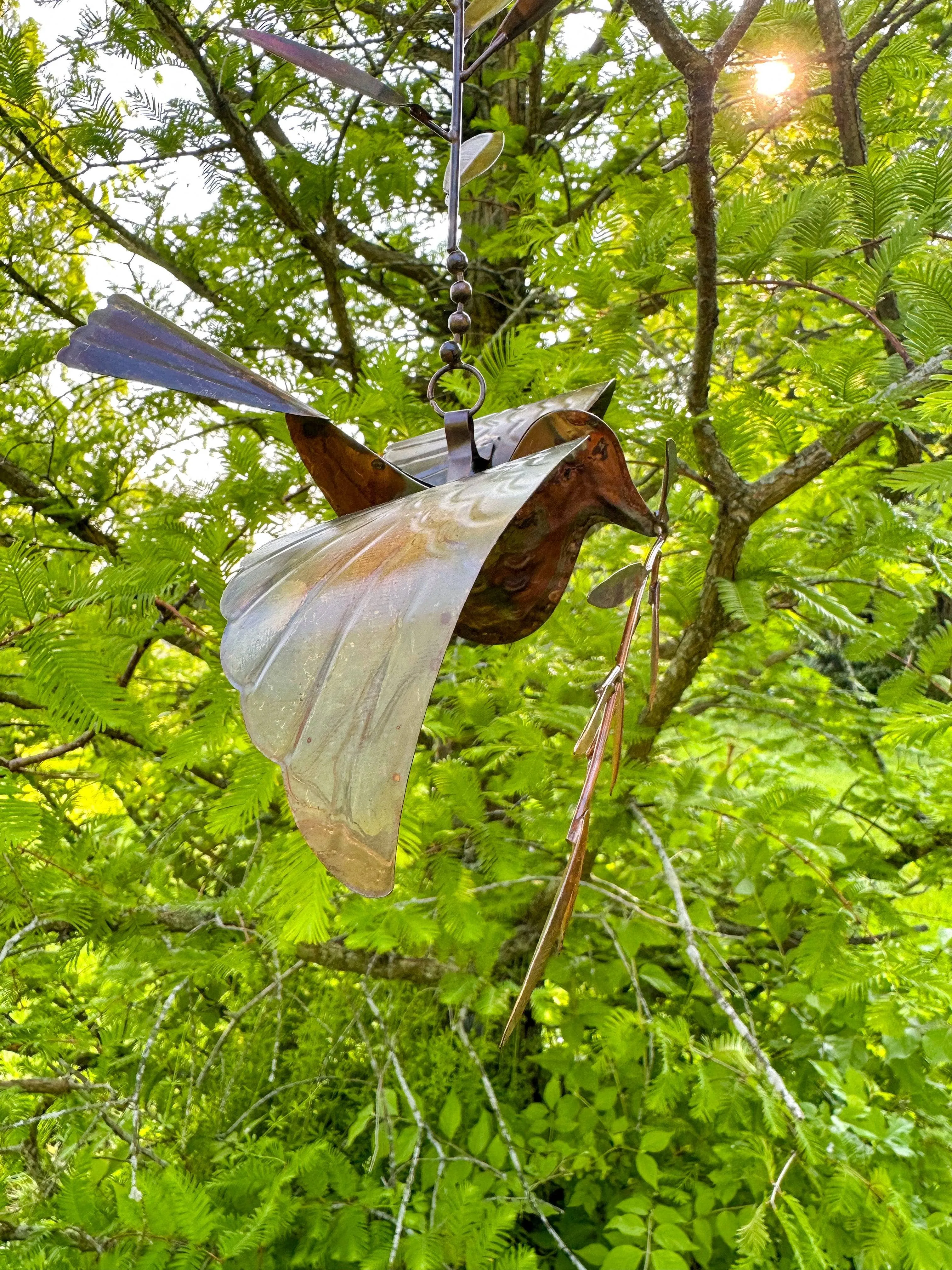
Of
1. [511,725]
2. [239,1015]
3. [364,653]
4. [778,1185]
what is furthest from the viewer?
[239,1015]

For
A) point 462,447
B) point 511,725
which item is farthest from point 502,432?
point 511,725

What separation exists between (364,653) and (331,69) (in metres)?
0.31

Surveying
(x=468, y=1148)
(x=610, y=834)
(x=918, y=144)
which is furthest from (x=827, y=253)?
(x=468, y=1148)

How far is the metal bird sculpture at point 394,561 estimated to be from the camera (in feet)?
0.76

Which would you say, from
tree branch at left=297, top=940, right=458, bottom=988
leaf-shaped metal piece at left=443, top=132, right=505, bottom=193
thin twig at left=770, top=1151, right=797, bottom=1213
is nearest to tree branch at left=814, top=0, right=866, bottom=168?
leaf-shaped metal piece at left=443, top=132, right=505, bottom=193

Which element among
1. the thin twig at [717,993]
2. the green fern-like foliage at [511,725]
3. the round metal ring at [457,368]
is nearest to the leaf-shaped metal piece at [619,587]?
the round metal ring at [457,368]

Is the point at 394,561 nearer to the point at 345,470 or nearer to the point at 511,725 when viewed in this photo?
the point at 345,470

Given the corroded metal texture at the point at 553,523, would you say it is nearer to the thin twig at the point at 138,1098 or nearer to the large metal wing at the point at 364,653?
the large metal wing at the point at 364,653

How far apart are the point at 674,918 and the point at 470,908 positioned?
1.43ft

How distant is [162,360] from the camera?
0.34 meters

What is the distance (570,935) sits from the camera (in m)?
1.05

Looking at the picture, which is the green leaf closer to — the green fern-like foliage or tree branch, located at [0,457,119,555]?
the green fern-like foliage

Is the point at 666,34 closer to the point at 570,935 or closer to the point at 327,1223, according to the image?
the point at 570,935

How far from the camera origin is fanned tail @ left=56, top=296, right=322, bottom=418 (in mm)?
332
